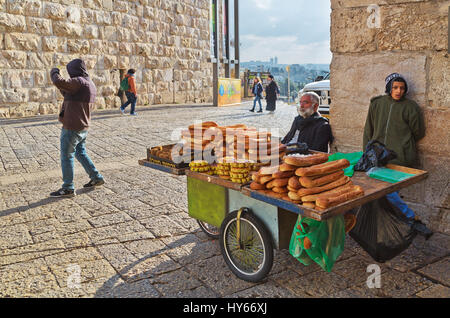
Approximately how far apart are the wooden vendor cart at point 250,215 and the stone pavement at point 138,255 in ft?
0.58

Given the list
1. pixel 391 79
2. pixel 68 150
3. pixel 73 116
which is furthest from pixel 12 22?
pixel 391 79

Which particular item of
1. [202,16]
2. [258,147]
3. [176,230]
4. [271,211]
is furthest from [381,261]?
[202,16]

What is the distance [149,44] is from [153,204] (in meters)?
14.6

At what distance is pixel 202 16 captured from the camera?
71.4ft

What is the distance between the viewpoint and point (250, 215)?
132 inches

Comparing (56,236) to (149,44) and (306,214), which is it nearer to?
(306,214)

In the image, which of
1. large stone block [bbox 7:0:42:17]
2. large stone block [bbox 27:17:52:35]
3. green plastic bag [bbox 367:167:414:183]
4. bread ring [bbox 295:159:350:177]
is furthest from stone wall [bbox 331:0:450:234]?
large stone block [bbox 27:17:52:35]

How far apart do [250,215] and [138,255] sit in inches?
50.5

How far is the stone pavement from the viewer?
130 inches

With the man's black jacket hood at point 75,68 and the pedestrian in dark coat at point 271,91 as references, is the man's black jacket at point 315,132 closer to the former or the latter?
the man's black jacket hood at point 75,68

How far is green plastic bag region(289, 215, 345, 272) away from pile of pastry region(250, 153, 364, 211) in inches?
11.8

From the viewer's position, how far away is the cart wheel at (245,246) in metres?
3.31

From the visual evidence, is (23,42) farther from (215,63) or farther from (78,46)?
(215,63)

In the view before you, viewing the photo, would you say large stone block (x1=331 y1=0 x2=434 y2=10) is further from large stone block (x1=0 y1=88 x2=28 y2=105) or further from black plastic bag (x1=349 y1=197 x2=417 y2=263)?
large stone block (x1=0 y1=88 x2=28 y2=105)
